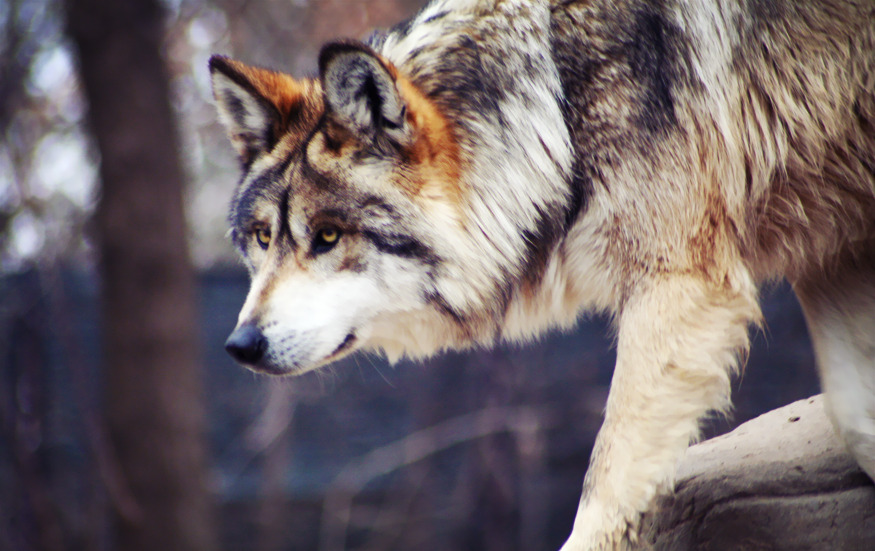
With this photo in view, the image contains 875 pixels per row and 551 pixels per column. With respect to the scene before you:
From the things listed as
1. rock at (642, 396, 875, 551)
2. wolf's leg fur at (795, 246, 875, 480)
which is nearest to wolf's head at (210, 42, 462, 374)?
rock at (642, 396, 875, 551)

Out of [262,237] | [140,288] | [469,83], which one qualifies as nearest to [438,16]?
[469,83]

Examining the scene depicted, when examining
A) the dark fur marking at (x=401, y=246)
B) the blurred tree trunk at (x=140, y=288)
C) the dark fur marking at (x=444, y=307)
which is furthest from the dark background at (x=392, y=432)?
the dark fur marking at (x=401, y=246)

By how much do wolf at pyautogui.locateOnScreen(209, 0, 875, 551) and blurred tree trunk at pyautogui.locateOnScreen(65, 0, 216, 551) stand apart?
357cm

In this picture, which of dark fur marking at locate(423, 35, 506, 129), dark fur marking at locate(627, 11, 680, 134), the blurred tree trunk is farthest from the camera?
the blurred tree trunk

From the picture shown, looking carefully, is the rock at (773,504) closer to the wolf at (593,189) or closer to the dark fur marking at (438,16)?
the wolf at (593,189)

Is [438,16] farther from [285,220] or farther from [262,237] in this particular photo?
[262,237]

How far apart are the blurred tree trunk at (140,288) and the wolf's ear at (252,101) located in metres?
3.43

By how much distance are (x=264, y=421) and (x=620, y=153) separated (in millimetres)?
5564

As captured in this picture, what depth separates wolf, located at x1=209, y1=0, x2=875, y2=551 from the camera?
7.88ft

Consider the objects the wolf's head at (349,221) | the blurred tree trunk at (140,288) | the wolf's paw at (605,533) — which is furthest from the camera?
the blurred tree trunk at (140,288)

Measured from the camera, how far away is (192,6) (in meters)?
7.16

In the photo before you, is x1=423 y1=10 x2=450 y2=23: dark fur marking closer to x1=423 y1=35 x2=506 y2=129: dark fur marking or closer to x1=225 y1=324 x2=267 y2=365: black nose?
x1=423 y1=35 x2=506 y2=129: dark fur marking

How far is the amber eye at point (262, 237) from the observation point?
9.26ft

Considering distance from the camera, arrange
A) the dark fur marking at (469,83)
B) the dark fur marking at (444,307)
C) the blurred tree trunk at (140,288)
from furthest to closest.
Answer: the blurred tree trunk at (140,288), the dark fur marking at (444,307), the dark fur marking at (469,83)
